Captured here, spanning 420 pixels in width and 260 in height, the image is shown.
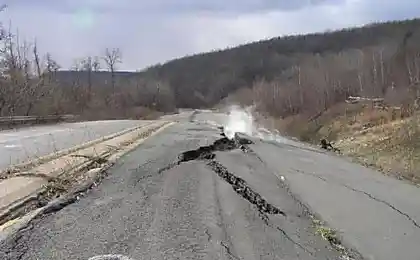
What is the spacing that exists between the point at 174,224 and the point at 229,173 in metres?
6.15

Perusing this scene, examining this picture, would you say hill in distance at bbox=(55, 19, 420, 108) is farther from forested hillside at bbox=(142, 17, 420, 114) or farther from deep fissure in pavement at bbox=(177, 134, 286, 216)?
deep fissure in pavement at bbox=(177, 134, 286, 216)

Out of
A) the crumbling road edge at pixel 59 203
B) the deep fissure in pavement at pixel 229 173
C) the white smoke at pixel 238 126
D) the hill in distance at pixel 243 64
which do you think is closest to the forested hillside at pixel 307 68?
the hill in distance at pixel 243 64

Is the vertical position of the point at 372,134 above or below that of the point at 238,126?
above

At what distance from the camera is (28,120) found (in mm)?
43219

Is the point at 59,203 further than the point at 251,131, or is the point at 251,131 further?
the point at 251,131

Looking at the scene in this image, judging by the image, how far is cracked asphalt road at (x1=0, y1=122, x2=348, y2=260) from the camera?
6301 millimetres

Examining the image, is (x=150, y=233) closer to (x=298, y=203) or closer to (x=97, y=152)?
(x=298, y=203)

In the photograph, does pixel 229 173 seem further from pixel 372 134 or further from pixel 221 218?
pixel 372 134

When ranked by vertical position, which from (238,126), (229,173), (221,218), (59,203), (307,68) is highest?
(307,68)

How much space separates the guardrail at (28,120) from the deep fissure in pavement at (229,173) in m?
20.8

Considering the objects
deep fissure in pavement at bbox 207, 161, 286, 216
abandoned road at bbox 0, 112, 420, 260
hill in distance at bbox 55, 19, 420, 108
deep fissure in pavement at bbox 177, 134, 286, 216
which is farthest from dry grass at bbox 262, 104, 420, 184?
hill in distance at bbox 55, 19, 420, 108

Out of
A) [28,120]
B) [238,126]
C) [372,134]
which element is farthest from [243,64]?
[372,134]

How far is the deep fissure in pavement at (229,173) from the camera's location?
32.4 feet

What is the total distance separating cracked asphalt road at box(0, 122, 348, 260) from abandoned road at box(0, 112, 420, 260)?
0.04 feet
